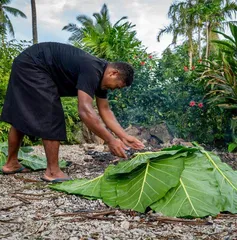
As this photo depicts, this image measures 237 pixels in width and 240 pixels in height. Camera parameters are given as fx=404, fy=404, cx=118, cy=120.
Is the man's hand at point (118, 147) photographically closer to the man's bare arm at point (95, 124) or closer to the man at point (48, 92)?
the man's bare arm at point (95, 124)

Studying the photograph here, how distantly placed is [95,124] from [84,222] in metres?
0.86

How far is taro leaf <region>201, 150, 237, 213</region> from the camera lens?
8.47ft

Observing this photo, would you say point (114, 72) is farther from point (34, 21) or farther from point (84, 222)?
point (34, 21)

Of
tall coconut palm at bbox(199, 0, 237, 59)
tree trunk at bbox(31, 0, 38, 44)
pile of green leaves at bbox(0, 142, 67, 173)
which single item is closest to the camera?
pile of green leaves at bbox(0, 142, 67, 173)

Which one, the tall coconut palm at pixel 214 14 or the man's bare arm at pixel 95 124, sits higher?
the tall coconut palm at pixel 214 14

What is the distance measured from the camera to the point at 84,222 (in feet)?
7.62

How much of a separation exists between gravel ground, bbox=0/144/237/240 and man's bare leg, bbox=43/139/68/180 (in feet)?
1.41

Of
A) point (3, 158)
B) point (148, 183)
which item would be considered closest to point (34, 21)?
point (3, 158)

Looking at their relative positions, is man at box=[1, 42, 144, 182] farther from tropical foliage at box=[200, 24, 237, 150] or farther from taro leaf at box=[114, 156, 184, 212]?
tropical foliage at box=[200, 24, 237, 150]

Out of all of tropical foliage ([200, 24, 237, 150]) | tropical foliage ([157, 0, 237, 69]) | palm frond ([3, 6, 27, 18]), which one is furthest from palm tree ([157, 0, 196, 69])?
tropical foliage ([200, 24, 237, 150])

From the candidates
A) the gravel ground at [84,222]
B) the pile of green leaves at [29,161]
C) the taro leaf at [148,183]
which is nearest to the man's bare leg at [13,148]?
the pile of green leaves at [29,161]

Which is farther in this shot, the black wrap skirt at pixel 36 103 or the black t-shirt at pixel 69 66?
the black wrap skirt at pixel 36 103

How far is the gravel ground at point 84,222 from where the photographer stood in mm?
2104

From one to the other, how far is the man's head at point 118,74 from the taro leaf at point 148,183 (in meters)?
0.79
